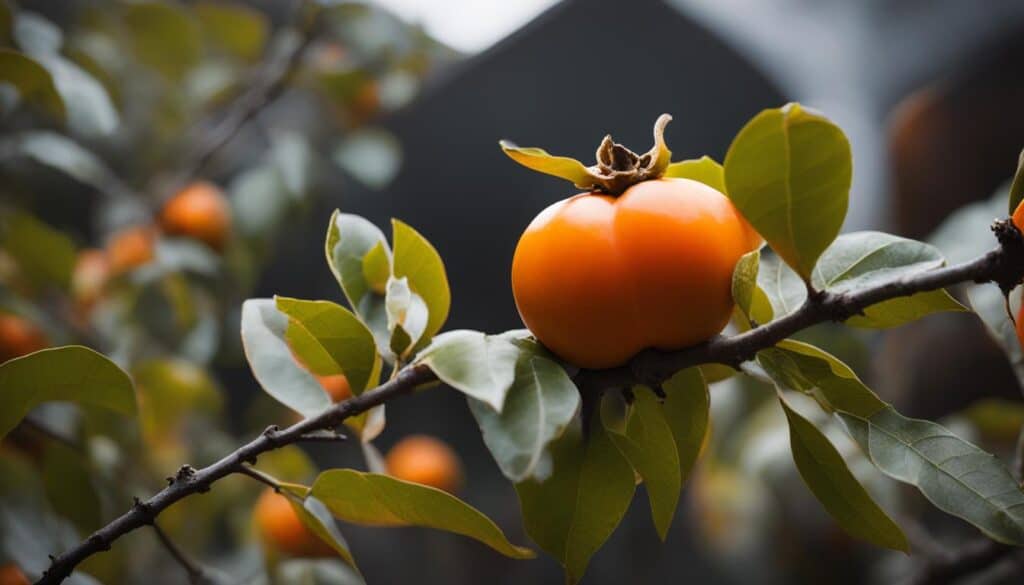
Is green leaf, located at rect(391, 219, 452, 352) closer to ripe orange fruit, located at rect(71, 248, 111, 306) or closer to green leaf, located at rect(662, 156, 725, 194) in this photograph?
green leaf, located at rect(662, 156, 725, 194)

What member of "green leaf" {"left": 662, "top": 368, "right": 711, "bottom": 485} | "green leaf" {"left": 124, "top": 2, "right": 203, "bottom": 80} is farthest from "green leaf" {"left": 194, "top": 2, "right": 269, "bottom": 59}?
"green leaf" {"left": 662, "top": 368, "right": 711, "bottom": 485}

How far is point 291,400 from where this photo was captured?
0.40 meters

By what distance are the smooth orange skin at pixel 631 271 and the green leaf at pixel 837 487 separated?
60 millimetres

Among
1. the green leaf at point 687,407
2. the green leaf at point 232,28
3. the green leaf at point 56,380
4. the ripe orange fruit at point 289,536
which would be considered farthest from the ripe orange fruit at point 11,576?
the green leaf at point 232,28

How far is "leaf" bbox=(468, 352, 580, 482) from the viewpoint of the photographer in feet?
0.95

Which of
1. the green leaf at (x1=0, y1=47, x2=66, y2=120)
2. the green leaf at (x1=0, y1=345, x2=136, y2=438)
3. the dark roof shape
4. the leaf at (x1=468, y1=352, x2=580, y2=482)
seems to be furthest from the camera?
the dark roof shape

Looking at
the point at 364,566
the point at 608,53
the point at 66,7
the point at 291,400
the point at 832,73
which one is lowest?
the point at 364,566

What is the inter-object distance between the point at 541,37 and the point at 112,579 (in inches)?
39.7

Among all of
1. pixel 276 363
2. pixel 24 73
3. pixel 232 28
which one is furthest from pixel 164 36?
pixel 276 363

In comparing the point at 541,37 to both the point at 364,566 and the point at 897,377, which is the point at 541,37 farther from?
the point at 364,566

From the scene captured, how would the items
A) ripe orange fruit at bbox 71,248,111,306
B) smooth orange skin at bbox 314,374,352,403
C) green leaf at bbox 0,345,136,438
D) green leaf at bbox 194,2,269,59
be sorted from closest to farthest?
green leaf at bbox 0,345,136,438 → smooth orange skin at bbox 314,374,352,403 → ripe orange fruit at bbox 71,248,111,306 → green leaf at bbox 194,2,269,59

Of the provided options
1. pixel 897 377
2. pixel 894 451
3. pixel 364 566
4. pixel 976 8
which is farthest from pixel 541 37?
pixel 894 451

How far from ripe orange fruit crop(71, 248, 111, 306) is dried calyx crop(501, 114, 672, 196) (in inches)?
27.4

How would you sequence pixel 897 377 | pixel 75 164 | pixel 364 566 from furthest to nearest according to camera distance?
pixel 364 566
pixel 897 377
pixel 75 164
